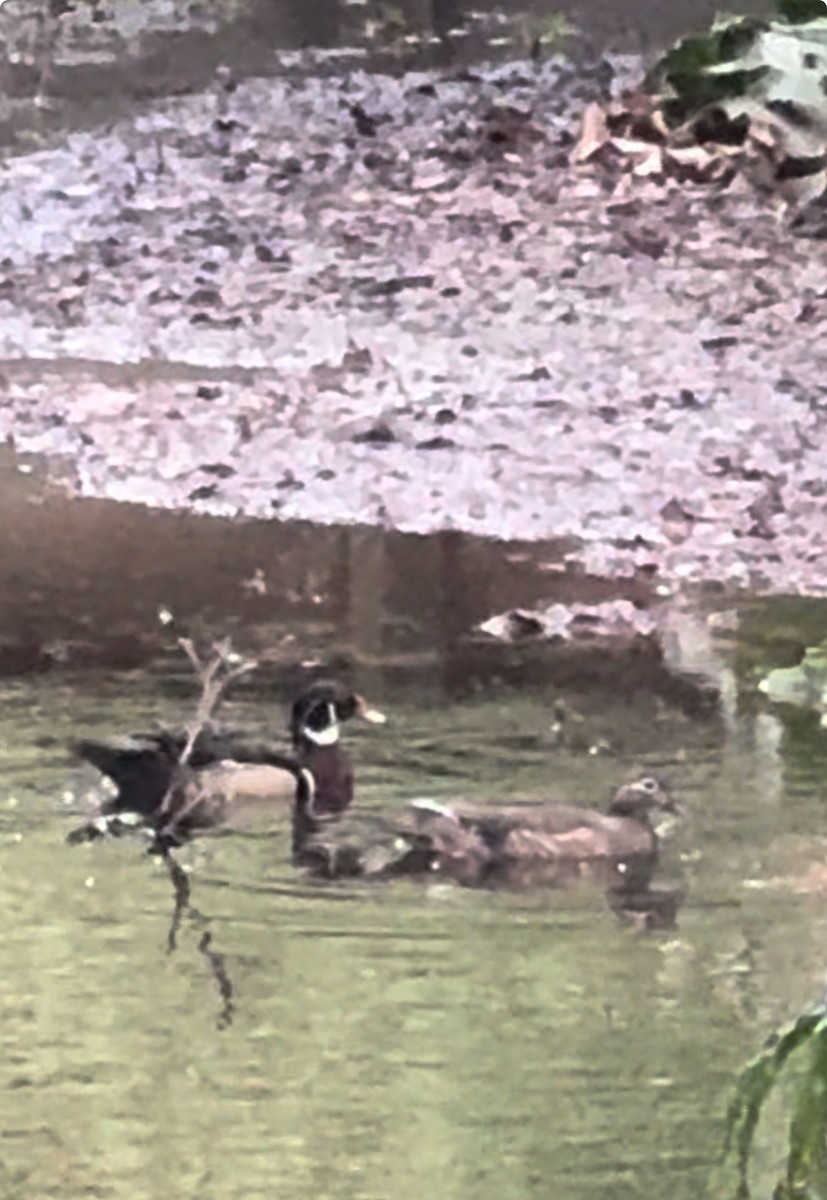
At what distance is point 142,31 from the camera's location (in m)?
1.05

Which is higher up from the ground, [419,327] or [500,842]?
[419,327]

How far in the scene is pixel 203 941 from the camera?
0.99 metres

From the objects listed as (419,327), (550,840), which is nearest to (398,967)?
(550,840)

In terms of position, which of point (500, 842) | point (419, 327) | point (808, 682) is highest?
point (419, 327)

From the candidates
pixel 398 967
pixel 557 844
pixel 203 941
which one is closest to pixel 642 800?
pixel 557 844

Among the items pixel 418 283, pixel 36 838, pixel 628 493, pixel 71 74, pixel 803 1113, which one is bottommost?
pixel 803 1113

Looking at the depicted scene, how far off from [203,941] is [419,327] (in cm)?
42

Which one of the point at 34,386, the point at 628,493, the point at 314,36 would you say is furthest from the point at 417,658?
the point at 314,36

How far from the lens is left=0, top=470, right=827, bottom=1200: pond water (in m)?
0.97

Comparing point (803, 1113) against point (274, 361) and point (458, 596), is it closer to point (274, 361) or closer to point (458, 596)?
point (458, 596)

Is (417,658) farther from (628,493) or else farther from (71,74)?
(71,74)

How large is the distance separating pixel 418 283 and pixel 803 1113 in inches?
22.8

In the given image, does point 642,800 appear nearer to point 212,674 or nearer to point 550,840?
point 550,840

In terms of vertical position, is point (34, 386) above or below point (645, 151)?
below
